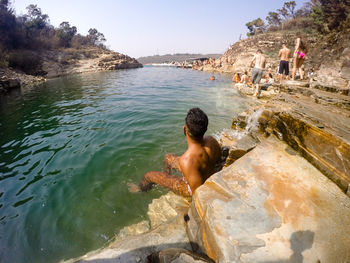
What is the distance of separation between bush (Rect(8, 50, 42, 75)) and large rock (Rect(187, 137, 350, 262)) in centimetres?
3080

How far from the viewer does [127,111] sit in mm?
7527

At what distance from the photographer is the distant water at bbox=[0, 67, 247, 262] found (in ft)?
7.88

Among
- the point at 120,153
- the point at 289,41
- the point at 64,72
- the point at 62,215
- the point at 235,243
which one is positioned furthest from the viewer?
the point at 64,72

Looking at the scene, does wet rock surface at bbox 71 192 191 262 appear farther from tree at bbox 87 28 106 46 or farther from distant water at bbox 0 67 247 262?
tree at bbox 87 28 106 46

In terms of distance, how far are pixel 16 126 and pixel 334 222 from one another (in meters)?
8.77

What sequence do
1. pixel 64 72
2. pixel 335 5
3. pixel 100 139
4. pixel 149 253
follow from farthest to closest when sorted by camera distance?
pixel 64 72, pixel 335 5, pixel 100 139, pixel 149 253

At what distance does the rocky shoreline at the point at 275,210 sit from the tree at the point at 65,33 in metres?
51.9

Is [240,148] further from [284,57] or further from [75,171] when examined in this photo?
[284,57]

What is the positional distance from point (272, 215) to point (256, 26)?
189 ft

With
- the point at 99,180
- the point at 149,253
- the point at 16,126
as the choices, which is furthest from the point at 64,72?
the point at 149,253

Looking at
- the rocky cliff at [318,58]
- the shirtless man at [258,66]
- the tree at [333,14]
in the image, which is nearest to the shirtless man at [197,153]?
the rocky cliff at [318,58]

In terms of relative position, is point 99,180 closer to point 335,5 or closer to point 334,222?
point 334,222

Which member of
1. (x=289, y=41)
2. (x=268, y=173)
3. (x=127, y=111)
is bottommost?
(x=127, y=111)

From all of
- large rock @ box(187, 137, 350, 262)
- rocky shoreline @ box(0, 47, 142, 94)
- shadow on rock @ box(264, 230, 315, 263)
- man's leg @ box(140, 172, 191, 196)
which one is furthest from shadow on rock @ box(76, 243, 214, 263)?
rocky shoreline @ box(0, 47, 142, 94)
